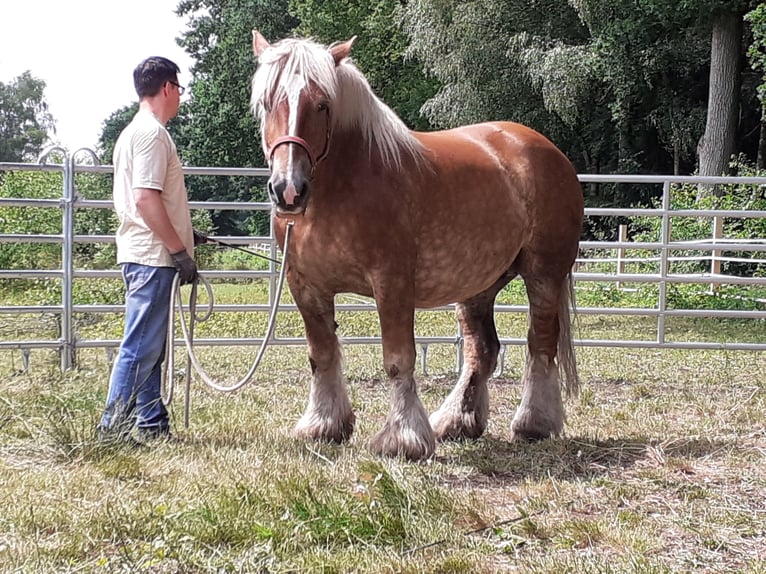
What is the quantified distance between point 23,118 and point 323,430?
2518 inches

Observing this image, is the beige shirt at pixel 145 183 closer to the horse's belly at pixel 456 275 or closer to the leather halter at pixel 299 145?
the leather halter at pixel 299 145

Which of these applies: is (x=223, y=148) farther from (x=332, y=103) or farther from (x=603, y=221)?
(x=332, y=103)

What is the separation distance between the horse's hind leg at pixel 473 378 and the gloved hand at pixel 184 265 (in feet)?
5.55

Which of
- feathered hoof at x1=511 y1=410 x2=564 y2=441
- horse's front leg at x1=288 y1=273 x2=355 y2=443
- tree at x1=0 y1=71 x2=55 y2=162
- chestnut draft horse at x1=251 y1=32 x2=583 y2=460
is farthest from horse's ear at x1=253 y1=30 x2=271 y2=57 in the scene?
tree at x1=0 y1=71 x2=55 y2=162

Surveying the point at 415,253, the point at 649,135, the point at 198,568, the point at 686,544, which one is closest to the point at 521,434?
the point at 415,253

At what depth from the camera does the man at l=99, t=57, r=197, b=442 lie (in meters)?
3.84

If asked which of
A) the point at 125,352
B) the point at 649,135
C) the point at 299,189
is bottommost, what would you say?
the point at 125,352

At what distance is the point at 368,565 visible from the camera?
2572mm

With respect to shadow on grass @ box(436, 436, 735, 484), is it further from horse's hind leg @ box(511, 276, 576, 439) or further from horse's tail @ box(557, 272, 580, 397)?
horse's tail @ box(557, 272, 580, 397)

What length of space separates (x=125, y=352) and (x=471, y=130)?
2.38m

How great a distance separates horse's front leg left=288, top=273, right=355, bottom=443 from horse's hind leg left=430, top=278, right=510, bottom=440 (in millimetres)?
656

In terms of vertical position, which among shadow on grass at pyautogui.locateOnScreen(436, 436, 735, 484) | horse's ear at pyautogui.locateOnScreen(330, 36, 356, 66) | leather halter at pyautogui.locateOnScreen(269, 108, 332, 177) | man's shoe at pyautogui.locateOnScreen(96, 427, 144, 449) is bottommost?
shadow on grass at pyautogui.locateOnScreen(436, 436, 735, 484)

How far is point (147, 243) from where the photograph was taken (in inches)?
154

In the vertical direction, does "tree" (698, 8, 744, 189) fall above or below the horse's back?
above
